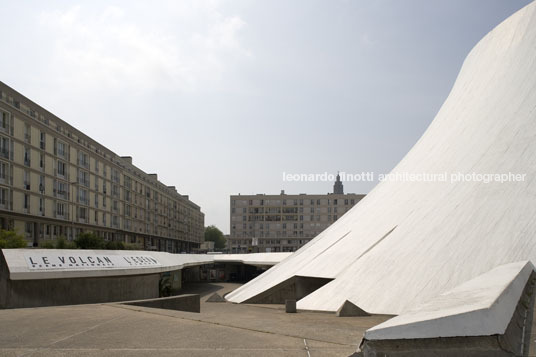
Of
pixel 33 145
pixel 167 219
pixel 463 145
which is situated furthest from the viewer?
pixel 167 219

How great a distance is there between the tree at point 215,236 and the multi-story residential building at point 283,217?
43891mm

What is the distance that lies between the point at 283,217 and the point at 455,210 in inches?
3392

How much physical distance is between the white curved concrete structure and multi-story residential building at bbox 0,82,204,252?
23.9 m

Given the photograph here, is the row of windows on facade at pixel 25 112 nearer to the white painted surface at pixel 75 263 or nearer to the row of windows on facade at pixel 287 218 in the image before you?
the white painted surface at pixel 75 263

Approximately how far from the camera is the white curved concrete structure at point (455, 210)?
37.3ft

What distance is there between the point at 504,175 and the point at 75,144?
42.5 metres

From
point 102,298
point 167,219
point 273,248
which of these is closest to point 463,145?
point 102,298

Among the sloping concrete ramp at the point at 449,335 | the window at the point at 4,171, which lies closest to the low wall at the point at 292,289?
the sloping concrete ramp at the point at 449,335

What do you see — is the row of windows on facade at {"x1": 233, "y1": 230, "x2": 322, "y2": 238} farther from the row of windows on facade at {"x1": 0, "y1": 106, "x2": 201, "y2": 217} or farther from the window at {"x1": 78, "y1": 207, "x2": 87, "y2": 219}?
the window at {"x1": 78, "y1": 207, "x2": 87, "y2": 219}

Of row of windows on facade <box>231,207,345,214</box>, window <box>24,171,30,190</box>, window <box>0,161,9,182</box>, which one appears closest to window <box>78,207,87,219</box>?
window <box>24,171,30,190</box>

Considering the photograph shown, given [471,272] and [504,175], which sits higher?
[504,175]

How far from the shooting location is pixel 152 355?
5.08 meters

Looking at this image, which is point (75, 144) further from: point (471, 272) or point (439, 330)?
point (439, 330)

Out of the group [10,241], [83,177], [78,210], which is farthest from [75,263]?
[83,177]
